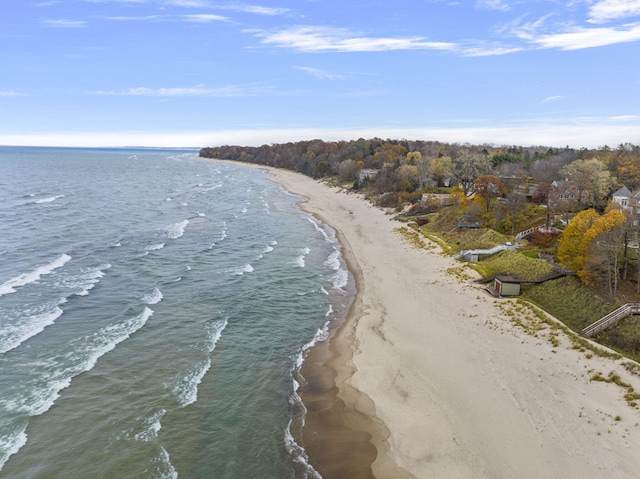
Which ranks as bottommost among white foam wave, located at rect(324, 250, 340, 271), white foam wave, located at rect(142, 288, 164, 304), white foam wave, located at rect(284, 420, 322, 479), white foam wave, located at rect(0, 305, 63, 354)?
white foam wave, located at rect(284, 420, 322, 479)

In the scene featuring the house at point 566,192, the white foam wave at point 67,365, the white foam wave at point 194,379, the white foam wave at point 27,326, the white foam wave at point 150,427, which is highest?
the house at point 566,192

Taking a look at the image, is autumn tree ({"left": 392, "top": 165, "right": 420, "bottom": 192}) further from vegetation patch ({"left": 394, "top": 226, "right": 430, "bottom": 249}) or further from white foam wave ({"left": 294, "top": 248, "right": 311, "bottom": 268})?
white foam wave ({"left": 294, "top": 248, "right": 311, "bottom": 268})

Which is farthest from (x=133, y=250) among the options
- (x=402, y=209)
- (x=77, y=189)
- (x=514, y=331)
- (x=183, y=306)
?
(x=77, y=189)

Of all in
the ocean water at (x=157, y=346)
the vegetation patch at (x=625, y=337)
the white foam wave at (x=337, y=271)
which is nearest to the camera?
the ocean water at (x=157, y=346)

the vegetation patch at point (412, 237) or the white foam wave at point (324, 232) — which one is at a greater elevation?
the vegetation patch at point (412, 237)

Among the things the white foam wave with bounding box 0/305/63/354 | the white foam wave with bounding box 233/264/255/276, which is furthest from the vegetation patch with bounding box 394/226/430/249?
the white foam wave with bounding box 0/305/63/354

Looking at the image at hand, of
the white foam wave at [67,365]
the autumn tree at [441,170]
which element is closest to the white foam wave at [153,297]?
the white foam wave at [67,365]

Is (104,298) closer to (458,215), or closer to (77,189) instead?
(458,215)

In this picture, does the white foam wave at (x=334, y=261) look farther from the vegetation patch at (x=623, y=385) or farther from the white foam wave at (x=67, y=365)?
the vegetation patch at (x=623, y=385)

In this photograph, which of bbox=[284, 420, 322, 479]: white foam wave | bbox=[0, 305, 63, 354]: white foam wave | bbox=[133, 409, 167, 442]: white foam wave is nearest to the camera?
bbox=[284, 420, 322, 479]: white foam wave
